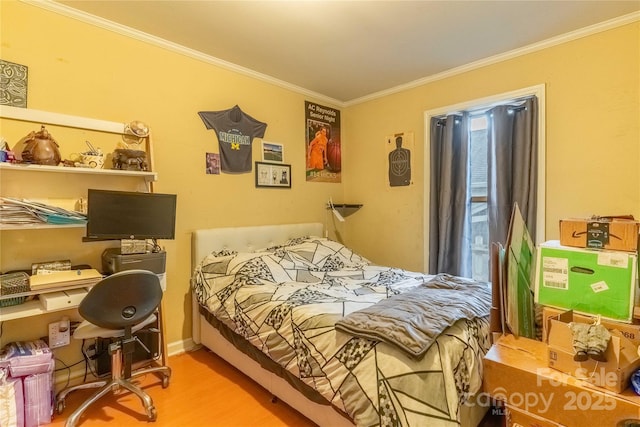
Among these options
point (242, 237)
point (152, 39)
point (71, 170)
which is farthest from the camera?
point (242, 237)

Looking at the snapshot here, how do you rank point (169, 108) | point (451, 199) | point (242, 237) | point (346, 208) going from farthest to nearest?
1. point (346, 208)
2. point (451, 199)
3. point (242, 237)
4. point (169, 108)

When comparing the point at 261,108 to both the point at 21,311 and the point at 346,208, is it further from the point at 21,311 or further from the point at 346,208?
the point at 21,311

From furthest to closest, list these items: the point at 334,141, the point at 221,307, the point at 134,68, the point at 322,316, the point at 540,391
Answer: the point at 334,141, the point at 134,68, the point at 221,307, the point at 322,316, the point at 540,391

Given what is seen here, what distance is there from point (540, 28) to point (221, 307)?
122 inches

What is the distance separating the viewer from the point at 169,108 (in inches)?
105

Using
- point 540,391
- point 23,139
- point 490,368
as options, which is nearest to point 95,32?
point 23,139

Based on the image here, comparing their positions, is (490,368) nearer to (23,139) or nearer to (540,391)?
(540,391)

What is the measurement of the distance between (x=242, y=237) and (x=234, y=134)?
968 mm

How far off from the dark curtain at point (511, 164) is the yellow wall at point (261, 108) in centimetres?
13

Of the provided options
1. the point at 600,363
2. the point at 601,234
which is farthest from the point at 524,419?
the point at 601,234

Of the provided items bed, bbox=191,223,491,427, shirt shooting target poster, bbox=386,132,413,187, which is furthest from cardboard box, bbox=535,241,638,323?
shirt shooting target poster, bbox=386,132,413,187

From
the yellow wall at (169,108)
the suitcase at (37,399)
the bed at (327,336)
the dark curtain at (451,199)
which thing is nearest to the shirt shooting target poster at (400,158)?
the dark curtain at (451,199)

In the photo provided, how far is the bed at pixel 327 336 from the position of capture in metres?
1.33

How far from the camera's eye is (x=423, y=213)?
342cm
